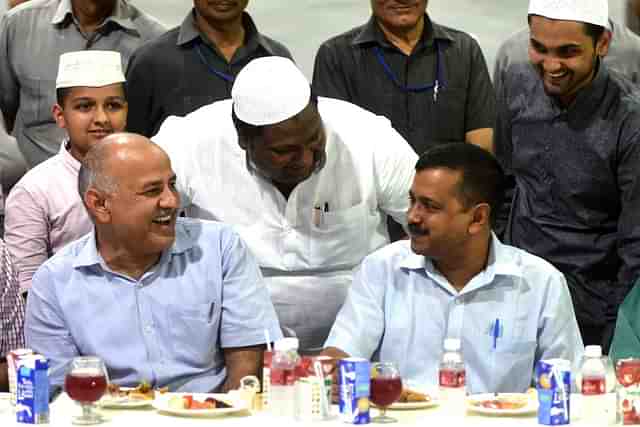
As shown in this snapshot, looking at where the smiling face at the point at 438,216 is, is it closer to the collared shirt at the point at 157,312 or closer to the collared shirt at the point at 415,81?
the collared shirt at the point at 157,312

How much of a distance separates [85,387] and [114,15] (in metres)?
2.51

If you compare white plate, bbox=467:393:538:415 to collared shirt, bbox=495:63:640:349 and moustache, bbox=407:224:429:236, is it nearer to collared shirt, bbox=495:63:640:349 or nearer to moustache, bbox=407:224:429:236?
moustache, bbox=407:224:429:236

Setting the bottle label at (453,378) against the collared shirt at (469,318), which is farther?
the collared shirt at (469,318)

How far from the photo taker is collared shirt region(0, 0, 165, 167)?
19.3ft

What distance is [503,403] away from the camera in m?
3.90

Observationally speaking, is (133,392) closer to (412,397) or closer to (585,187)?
(412,397)

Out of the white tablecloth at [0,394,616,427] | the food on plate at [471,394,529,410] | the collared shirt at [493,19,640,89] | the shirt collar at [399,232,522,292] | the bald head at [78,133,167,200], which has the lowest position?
the white tablecloth at [0,394,616,427]

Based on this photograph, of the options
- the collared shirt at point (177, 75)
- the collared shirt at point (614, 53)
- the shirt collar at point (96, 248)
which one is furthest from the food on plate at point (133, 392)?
the collared shirt at point (614, 53)

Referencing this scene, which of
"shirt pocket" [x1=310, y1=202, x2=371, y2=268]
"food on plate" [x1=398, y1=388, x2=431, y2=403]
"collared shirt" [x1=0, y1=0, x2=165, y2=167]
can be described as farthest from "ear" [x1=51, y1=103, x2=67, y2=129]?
"food on plate" [x1=398, y1=388, x2=431, y2=403]

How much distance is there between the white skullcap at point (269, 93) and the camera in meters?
4.67

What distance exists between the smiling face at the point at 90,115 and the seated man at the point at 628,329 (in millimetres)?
1906

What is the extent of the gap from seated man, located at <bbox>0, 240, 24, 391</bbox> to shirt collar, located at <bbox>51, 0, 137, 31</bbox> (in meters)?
1.62

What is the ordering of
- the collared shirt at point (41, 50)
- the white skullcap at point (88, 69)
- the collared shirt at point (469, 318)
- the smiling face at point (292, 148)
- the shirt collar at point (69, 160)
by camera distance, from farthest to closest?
the collared shirt at point (41, 50), the white skullcap at point (88, 69), the shirt collar at point (69, 160), the smiling face at point (292, 148), the collared shirt at point (469, 318)

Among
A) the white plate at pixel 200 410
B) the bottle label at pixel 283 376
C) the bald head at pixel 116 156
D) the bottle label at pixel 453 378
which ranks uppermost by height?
the bald head at pixel 116 156
